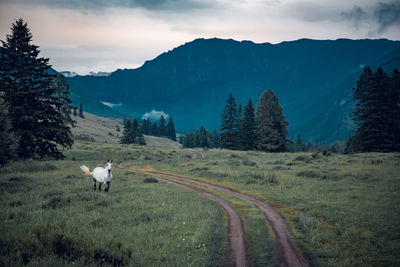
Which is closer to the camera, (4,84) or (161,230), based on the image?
(161,230)

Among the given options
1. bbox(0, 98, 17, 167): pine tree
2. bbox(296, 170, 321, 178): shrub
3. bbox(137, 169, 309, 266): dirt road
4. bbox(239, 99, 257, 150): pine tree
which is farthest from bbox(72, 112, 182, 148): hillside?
bbox(137, 169, 309, 266): dirt road

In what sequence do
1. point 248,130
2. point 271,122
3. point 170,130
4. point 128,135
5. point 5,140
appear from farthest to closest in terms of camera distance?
point 170,130, point 128,135, point 248,130, point 271,122, point 5,140

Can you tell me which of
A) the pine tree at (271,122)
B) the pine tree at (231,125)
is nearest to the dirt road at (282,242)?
the pine tree at (271,122)

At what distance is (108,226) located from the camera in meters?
11.1

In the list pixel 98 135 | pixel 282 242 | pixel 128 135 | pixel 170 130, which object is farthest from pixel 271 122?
A: pixel 170 130

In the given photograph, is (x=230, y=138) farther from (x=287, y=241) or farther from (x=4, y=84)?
(x=287, y=241)

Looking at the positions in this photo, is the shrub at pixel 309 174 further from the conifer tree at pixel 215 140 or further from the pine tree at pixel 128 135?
the conifer tree at pixel 215 140

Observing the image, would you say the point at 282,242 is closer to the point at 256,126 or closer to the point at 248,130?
the point at 248,130

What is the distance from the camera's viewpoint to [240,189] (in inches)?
819

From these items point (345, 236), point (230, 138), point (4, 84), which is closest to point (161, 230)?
point (345, 236)

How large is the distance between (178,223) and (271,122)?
53.5m

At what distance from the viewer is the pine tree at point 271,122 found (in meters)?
61.4

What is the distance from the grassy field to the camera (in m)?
8.01

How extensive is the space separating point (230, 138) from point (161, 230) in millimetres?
65533
